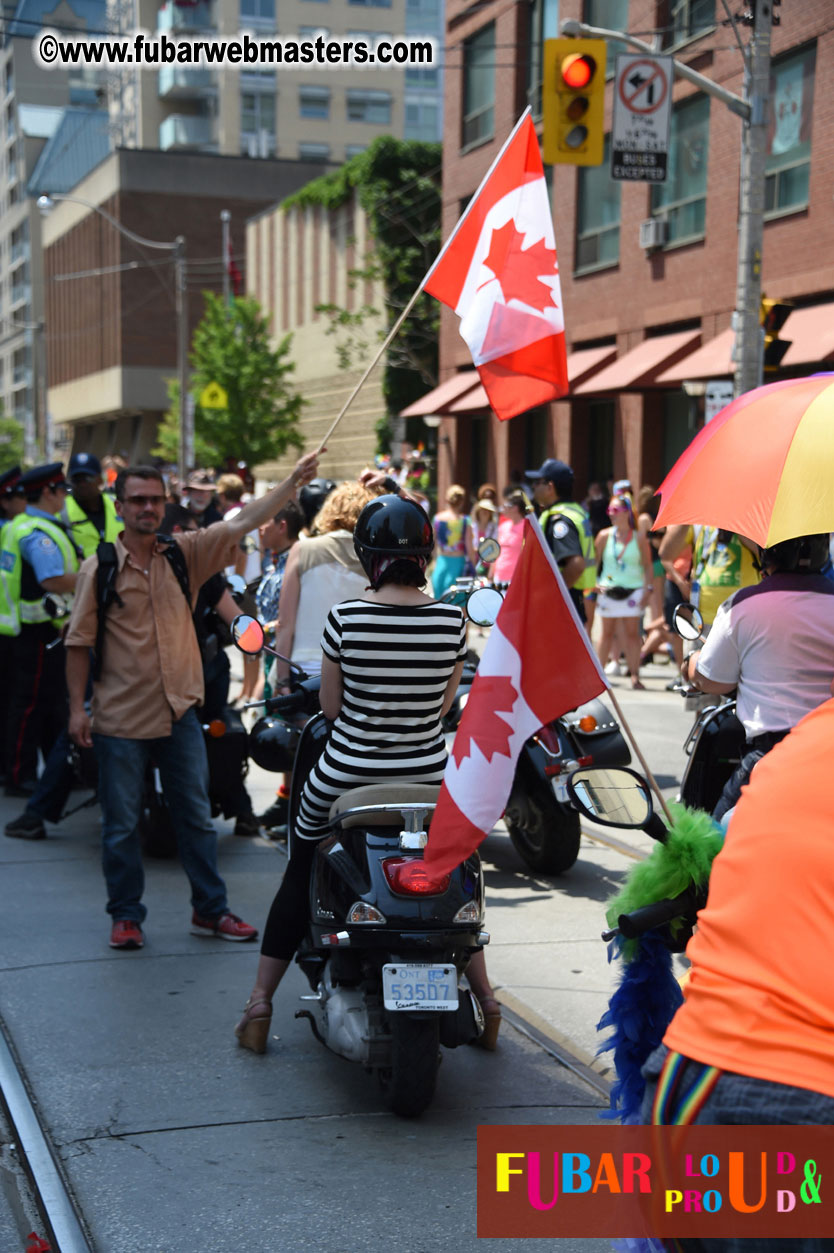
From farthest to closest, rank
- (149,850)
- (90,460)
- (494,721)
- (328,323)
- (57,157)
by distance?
(57,157), (328,323), (90,460), (149,850), (494,721)

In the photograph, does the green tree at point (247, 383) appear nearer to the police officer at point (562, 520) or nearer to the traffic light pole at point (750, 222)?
the traffic light pole at point (750, 222)

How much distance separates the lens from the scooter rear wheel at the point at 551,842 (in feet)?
24.0

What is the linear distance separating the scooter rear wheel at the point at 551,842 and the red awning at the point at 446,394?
Result: 2576 centimetres

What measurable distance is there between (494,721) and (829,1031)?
1.21 metres

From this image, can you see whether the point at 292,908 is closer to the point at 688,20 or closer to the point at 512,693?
the point at 512,693

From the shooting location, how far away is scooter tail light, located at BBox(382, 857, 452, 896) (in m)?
4.38

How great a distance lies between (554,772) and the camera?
7.13 m

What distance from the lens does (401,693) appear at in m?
4.62

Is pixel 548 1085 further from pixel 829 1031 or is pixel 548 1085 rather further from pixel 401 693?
pixel 829 1031

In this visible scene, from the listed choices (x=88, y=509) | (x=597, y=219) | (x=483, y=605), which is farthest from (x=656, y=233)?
(x=483, y=605)

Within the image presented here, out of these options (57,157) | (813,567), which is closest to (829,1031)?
(813,567)

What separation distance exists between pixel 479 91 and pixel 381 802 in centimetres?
3121

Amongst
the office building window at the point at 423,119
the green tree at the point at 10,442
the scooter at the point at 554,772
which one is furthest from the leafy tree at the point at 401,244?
the green tree at the point at 10,442

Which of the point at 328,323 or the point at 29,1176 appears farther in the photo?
the point at 328,323
